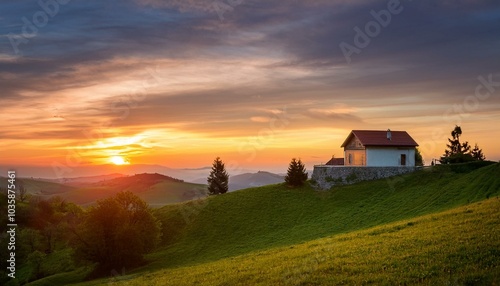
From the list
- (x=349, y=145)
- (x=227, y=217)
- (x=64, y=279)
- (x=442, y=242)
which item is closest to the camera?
(x=442, y=242)

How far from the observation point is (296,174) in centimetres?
8156

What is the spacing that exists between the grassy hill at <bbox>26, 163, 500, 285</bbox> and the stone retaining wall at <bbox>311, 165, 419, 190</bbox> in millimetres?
2239

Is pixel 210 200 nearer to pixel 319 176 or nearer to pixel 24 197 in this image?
pixel 319 176

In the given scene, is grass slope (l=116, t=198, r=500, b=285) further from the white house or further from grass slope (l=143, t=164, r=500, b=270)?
the white house

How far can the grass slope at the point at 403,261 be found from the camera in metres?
18.8

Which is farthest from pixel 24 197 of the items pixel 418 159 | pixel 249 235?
pixel 418 159

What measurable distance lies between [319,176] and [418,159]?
26194 mm

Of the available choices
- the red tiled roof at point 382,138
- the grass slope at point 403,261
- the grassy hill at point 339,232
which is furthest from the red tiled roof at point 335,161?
the grass slope at point 403,261

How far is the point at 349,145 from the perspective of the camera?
90062mm

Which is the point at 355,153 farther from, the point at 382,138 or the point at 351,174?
the point at 351,174

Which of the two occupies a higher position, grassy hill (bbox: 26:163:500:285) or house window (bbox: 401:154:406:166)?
house window (bbox: 401:154:406:166)

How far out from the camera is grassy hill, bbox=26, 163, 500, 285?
72.4 ft

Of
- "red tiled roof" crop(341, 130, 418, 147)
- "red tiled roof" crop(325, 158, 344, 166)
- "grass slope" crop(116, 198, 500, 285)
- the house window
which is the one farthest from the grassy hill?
→ "red tiled roof" crop(325, 158, 344, 166)

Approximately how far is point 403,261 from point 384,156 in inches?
2568
